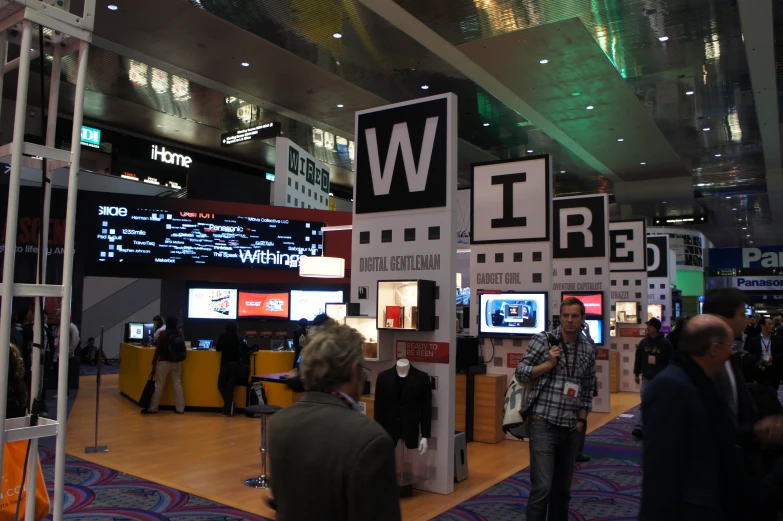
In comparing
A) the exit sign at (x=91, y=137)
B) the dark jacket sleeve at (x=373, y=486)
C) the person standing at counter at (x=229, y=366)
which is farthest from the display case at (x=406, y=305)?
the exit sign at (x=91, y=137)

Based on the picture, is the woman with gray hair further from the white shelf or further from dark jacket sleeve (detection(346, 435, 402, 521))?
the white shelf

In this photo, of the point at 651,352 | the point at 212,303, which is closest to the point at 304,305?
the point at 212,303

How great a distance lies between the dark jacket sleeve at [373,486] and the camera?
1.31 metres

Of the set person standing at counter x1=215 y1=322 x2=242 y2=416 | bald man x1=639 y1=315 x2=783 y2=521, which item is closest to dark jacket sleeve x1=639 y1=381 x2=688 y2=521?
bald man x1=639 y1=315 x2=783 y2=521

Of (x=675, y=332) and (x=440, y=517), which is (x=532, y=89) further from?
(x=440, y=517)

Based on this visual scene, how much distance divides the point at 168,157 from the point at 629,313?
13.1 m

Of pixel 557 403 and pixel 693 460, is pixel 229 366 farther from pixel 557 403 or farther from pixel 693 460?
pixel 693 460

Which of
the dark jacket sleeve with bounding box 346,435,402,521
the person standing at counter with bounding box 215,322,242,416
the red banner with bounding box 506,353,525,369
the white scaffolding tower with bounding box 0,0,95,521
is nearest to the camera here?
the dark jacket sleeve with bounding box 346,435,402,521

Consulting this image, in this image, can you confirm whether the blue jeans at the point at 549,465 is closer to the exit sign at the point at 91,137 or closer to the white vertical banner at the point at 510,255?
the white vertical banner at the point at 510,255

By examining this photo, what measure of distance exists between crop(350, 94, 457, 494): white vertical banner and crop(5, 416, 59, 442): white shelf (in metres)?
3.45

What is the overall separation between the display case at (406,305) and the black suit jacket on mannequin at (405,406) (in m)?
0.42

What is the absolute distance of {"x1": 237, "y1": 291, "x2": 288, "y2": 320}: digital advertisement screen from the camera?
14.4 m

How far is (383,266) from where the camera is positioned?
19.2ft

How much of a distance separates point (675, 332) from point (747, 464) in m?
4.84
